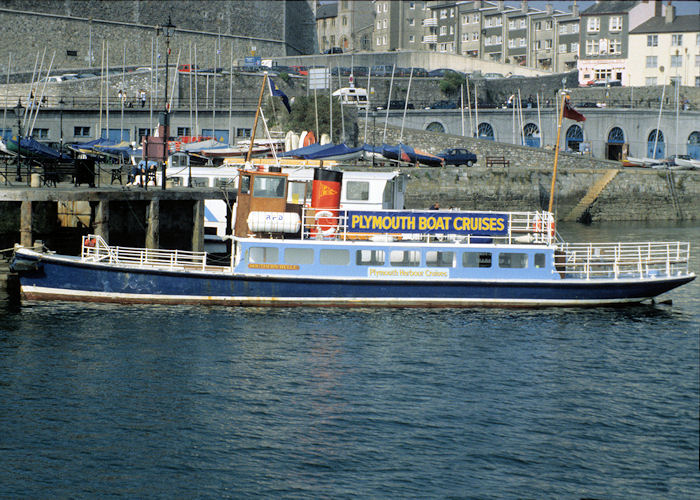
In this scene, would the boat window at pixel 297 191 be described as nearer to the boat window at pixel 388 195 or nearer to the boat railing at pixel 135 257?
the boat window at pixel 388 195

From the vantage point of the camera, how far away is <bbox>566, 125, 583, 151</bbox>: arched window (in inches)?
3167

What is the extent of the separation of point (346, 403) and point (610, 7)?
90095 mm

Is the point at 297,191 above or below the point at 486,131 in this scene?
below

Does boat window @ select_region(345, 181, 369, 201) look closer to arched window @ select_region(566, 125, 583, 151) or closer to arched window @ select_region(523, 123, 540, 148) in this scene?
arched window @ select_region(523, 123, 540, 148)

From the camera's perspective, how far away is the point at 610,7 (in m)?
104

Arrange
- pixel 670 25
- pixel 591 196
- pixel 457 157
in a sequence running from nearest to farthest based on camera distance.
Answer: pixel 591 196 < pixel 457 157 < pixel 670 25

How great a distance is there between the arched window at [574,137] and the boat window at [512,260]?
48.7 meters

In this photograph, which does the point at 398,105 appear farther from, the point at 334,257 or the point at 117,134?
the point at 334,257

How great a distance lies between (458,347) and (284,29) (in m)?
94.2

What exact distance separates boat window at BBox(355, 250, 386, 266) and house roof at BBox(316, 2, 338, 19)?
120585mm

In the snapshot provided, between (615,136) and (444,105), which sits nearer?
(615,136)

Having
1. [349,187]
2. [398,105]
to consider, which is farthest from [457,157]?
[349,187]

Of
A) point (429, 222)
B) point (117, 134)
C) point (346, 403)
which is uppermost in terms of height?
point (117, 134)

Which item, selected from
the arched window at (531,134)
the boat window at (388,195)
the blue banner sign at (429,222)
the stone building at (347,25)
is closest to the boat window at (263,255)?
the blue banner sign at (429,222)
